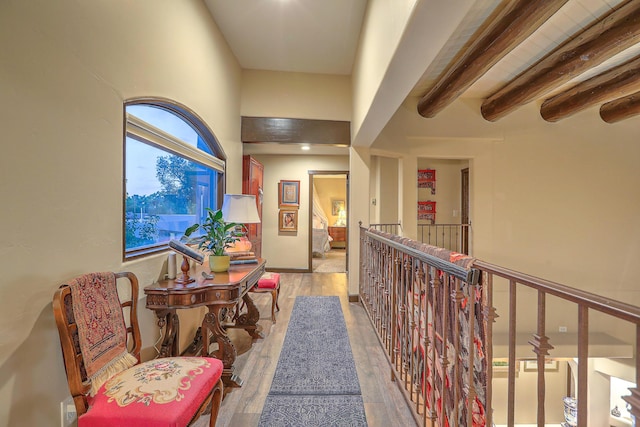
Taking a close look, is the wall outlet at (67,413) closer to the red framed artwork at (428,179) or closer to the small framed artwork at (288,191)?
the small framed artwork at (288,191)

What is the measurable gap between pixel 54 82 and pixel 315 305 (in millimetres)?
3215

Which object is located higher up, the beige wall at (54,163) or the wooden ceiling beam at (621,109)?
the wooden ceiling beam at (621,109)

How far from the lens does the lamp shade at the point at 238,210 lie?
2309 mm

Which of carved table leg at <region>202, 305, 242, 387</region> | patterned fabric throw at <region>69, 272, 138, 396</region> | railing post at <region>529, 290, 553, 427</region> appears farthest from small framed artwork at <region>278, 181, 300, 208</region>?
railing post at <region>529, 290, 553, 427</region>

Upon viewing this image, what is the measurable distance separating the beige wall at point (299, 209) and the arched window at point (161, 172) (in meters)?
2.47

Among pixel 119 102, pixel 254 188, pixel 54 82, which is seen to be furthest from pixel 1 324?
pixel 254 188

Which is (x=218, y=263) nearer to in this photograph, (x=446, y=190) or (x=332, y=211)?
(x=446, y=190)

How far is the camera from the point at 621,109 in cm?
372

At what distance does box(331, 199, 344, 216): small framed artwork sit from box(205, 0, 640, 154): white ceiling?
5.55m

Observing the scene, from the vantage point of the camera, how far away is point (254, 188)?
13.6 feet

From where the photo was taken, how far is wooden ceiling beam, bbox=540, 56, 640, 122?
279 centimetres

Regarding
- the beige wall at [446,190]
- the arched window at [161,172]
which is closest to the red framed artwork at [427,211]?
the beige wall at [446,190]

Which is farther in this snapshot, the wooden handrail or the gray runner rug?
the gray runner rug

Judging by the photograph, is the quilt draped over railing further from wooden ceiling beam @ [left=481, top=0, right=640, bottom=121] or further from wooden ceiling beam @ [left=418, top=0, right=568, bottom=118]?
wooden ceiling beam @ [left=481, top=0, right=640, bottom=121]
